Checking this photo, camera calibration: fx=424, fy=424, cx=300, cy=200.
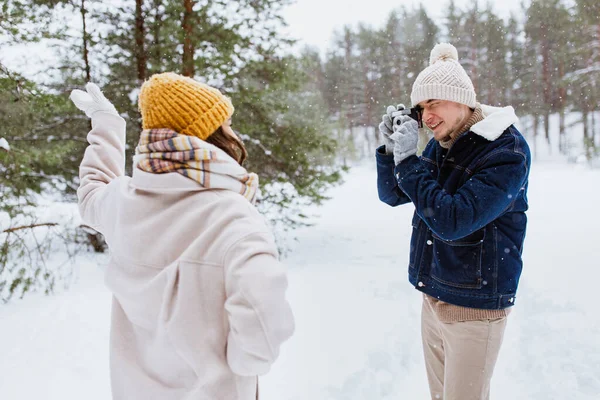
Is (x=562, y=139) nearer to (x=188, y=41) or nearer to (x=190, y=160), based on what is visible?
(x=188, y=41)

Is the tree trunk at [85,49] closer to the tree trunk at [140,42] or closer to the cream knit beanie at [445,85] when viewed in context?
the tree trunk at [140,42]

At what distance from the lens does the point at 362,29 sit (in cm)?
4116

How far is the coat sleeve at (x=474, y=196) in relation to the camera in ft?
6.29

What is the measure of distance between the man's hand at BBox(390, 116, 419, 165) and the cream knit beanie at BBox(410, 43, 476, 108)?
232 millimetres

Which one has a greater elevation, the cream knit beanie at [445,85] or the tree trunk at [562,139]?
the tree trunk at [562,139]

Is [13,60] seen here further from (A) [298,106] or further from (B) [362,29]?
(B) [362,29]

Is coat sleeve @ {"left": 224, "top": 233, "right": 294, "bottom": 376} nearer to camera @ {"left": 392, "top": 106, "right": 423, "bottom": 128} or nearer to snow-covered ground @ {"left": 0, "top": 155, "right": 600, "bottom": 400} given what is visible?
camera @ {"left": 392, "top": 106, "right": 423, "bottom": 128}

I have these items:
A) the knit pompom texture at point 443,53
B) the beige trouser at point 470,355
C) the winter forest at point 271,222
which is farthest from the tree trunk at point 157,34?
the beige trouser at point 470,355

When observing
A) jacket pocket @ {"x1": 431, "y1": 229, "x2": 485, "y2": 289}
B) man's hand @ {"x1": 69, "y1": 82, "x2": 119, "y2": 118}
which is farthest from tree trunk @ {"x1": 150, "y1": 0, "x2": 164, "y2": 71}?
jacket pocket @ {"x1": 431, "y1": 229, "x2": 485, "y2": 289}

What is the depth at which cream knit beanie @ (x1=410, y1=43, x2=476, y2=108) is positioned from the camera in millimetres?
2172

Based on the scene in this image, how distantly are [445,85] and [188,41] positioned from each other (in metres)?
6.76

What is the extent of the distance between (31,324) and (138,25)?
6.19m

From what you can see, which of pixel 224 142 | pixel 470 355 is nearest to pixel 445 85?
pixel 224 142

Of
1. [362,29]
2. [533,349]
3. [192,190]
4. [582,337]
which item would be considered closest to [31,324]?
[192,190]
